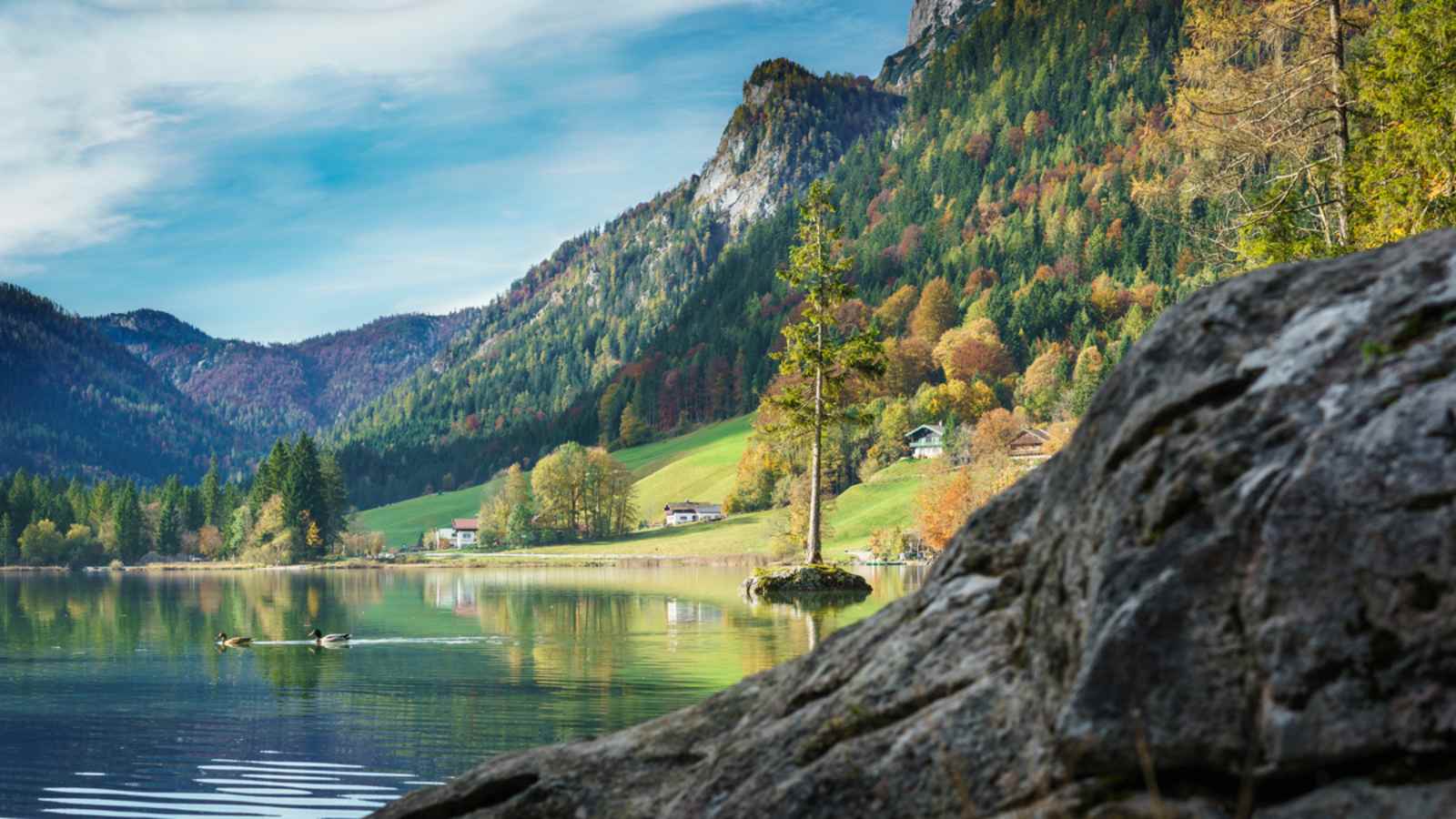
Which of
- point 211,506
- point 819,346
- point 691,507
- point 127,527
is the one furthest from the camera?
point 691,507

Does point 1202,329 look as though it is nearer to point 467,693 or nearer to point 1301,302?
point 1301,302

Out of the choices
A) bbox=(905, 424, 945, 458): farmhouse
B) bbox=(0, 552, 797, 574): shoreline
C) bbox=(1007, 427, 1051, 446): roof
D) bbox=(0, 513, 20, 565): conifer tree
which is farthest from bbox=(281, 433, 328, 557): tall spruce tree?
bbox=(1007, 427, 1051, 446): roof

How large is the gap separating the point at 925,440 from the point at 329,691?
149 m

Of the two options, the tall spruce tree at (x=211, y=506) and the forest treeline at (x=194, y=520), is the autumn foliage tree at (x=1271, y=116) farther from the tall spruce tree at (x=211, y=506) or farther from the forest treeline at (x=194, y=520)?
the tall spruce tree at (x=211, y=506)

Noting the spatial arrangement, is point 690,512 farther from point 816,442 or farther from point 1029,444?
point 816,442

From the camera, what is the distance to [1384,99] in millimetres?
28312

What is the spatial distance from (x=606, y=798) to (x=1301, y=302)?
5353 millimetres

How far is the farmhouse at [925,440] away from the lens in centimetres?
17250

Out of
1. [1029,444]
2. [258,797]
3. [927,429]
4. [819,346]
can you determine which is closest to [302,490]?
[927,429]

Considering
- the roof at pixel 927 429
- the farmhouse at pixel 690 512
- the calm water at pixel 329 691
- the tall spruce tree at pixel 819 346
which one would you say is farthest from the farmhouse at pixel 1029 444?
the calm water at pixel 329 691

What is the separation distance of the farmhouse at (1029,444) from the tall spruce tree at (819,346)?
79348 mm

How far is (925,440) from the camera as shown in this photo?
175875 millimetres

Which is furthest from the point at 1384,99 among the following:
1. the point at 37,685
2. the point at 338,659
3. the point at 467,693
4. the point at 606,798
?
the point at 37,685

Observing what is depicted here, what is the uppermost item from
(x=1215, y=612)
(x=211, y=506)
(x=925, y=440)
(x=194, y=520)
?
(x=925, y=440)
